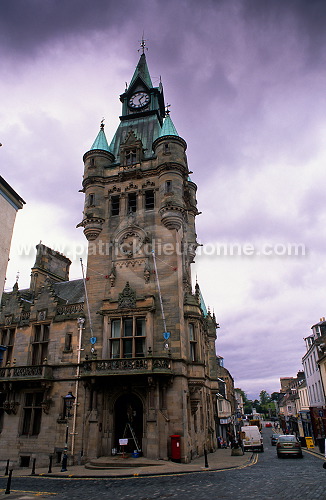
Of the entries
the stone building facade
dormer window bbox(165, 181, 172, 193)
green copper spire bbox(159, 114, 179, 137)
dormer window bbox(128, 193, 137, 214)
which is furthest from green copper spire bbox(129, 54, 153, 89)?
dormer window bbox(165, 181, 172, 193)

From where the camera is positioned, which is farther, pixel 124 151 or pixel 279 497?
pixel 124 151

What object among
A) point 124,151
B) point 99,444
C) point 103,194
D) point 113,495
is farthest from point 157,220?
point 113,495

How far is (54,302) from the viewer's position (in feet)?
95.9

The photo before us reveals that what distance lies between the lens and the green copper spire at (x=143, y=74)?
40.5 meters

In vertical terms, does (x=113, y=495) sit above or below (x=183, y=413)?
below

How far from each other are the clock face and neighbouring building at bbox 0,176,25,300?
91.1 feet

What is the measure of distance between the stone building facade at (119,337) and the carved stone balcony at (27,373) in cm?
8

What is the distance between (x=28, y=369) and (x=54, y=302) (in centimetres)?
539

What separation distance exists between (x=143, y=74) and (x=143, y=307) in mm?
29017

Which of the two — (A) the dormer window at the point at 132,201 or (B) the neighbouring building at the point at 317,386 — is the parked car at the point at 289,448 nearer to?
(B) the neighbouring building at the point at 317,386

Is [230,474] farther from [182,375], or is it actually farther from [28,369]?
[28,369]

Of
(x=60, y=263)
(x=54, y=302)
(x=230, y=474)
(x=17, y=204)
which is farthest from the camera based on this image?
(x=60, y=263)

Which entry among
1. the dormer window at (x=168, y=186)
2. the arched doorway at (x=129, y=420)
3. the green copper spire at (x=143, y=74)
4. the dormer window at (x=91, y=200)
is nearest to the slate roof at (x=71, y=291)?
the dormer window at (x=91, y=200)

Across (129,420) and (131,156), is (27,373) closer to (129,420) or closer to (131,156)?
(129,420)
